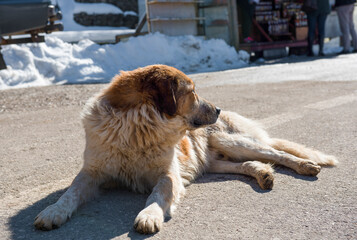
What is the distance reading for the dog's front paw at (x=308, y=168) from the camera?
3.74 metres

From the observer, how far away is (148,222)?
104 inches

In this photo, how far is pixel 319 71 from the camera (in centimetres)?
1166

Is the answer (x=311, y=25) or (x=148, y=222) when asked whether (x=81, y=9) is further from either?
(x=148, y=222)

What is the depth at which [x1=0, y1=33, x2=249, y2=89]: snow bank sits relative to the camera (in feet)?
37.2

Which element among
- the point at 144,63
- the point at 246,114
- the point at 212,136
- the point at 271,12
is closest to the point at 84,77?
the point at 144,63

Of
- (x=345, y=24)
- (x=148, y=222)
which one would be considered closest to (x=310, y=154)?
(x=148, y=222)

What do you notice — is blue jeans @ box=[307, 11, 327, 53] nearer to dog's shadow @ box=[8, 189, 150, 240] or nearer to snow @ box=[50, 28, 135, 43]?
snow @ box=[50, 28, 135, 43]

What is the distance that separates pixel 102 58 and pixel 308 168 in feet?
34.6

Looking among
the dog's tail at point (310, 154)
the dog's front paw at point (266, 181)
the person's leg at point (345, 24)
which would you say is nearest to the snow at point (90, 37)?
the person's leg at point (345, 24)

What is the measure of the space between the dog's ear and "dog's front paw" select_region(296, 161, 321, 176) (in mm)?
1457

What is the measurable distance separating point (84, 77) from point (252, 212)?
378 inches

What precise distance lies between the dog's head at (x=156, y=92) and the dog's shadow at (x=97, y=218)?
0.78 metres

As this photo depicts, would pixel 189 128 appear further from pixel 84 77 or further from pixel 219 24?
pixel 219 24

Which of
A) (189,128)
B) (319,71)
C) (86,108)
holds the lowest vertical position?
(319,71)
